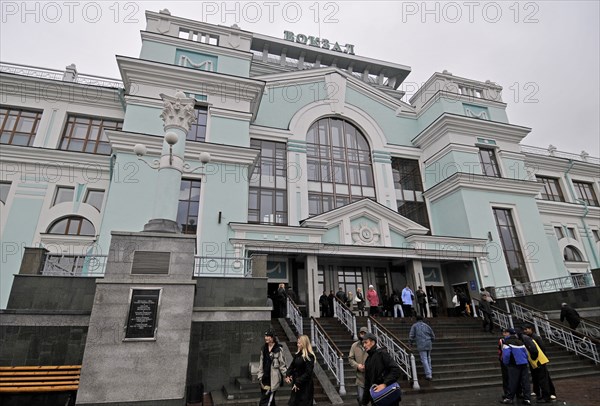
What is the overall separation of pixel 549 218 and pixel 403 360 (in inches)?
888

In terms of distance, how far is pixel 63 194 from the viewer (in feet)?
56.6

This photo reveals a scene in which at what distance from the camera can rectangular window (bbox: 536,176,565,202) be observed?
27073mm

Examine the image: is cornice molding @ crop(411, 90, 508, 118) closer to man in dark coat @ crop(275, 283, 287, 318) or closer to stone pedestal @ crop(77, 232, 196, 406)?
man in dark coat @ crop(275, 283, 287, 318)

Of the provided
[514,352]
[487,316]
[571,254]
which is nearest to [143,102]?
[514,352]

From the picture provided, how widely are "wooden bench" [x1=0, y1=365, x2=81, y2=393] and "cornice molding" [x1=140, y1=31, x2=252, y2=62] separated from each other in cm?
1630

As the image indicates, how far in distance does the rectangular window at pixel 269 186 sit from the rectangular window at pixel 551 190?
21.3m

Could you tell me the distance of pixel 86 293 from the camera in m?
9.16

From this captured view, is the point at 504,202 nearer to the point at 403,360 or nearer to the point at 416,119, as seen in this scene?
the point at 416,119

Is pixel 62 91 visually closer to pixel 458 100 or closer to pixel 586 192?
pixel 458 100

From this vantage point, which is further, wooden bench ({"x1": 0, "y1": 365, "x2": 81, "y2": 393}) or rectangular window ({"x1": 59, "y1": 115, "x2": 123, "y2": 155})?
rectangular window ({"x1": 59, "y1": 115, "x2": 123, "y2": 155})

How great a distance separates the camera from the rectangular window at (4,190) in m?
16.4

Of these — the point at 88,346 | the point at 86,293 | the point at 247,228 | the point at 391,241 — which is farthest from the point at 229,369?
the point at 391,241

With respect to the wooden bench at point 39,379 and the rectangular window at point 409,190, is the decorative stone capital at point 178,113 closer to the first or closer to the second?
the wooden bench at point 39,379

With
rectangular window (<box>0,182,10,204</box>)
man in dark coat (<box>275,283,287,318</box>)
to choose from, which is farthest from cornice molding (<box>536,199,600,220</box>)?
rectangular window (<box>0,182,10,204</box>)
